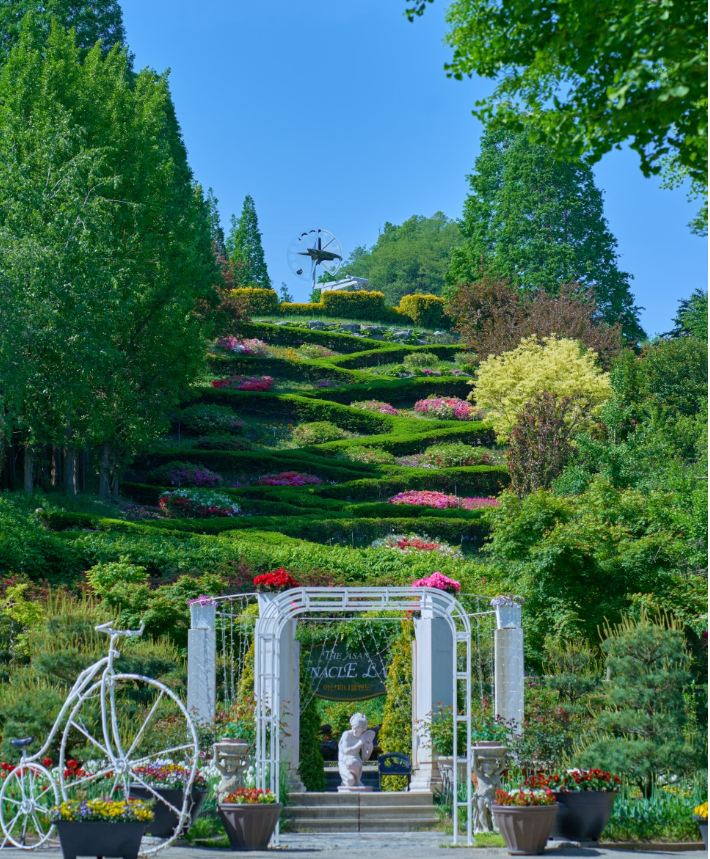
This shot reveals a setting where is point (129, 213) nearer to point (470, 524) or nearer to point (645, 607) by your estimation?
point (470, 524)

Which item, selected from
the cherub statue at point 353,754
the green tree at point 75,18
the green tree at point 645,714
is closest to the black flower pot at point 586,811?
the green tree at point 645,714

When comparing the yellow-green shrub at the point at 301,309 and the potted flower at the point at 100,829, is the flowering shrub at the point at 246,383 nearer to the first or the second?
the yellow-green shrub at the point at 301,309

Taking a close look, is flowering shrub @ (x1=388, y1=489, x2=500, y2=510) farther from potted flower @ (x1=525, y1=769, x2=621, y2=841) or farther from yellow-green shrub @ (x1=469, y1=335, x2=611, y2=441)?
potted flower @ (x1=525, y1=769, x2=621, y2=841)

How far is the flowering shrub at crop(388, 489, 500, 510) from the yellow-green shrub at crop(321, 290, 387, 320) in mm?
31697

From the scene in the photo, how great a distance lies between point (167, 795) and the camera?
358 inches

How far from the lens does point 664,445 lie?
21.5 m

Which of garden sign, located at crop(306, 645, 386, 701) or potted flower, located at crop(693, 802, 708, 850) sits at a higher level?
garden sign, located at crop(306, 645, 386, 701)

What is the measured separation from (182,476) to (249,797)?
1637 cm

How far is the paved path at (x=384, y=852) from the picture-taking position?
28.3 feet

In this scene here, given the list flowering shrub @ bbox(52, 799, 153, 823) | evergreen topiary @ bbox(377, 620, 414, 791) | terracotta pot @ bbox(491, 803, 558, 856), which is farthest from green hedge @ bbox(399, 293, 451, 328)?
flowering shrub @ bbox(52, 799, 153, 823)

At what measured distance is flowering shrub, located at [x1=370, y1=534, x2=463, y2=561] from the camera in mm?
19828

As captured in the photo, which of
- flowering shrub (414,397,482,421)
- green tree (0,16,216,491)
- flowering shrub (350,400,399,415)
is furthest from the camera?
flowering shrub (350,400,399,415)

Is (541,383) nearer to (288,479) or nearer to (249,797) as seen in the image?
(288,479)

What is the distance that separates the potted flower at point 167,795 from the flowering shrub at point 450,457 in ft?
65.0
